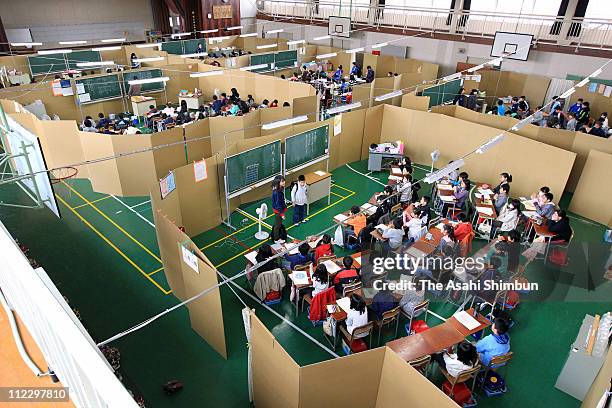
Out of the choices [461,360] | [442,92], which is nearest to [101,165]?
[461,360]

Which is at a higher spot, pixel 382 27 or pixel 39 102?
pixel 382 27

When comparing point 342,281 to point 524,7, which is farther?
point 524,7

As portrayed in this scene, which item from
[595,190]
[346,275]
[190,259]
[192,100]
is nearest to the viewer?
[190,259]

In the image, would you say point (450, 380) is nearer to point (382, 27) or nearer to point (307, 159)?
point (307, 159)

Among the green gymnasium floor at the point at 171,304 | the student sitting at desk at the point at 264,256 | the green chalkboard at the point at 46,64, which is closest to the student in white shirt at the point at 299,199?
the green gymnasium floor at the point at 171,304

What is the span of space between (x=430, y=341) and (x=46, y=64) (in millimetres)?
22555

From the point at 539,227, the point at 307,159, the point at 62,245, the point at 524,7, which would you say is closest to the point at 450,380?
the point at 539,227

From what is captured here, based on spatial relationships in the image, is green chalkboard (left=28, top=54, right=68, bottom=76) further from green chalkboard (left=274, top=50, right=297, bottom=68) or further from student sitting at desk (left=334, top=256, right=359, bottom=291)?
student sitting at desk (left=334, top=256, right=359, bottom=291)

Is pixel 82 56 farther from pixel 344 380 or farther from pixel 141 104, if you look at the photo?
pixel 344 380

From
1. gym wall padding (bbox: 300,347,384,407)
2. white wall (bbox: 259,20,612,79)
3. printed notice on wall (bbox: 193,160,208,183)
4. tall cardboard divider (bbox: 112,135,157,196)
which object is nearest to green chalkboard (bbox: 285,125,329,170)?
printed notice on wall (bbox: 193,160,208,183)

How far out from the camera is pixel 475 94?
1839 centimetres

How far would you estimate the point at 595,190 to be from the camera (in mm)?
11641

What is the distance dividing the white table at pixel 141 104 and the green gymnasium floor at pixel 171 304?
20.2 ft

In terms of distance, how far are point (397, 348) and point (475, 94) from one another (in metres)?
15.3
